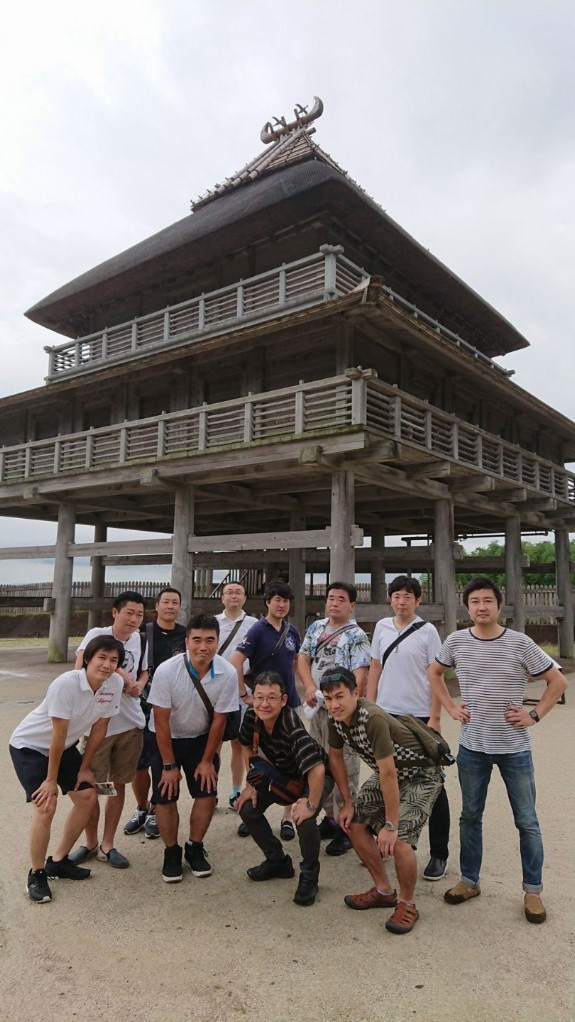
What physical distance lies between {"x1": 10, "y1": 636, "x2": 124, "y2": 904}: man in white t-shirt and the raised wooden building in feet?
20.9

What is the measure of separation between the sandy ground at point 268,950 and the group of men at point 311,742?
13 cm

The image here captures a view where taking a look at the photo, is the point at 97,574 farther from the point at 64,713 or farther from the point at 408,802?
the point at 408,802

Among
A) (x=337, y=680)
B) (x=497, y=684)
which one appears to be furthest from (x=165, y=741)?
(x=497, y=684)

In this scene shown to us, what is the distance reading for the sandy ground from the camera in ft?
8.33

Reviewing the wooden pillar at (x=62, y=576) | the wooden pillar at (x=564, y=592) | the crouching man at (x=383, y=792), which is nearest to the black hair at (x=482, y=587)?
the crouching man at (x=383, y=792)

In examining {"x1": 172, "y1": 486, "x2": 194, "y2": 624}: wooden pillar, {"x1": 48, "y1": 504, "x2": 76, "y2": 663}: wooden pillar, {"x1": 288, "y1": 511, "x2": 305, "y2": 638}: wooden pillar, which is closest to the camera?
{"x1": 172, "y1": 486, "x2": 194, "y2": 624}: wooden pillar

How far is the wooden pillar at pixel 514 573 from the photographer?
15.4 meters

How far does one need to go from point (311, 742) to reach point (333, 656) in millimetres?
818

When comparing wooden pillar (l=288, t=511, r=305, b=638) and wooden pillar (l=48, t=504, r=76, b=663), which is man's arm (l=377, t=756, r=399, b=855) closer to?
wooden pillar (l=288, t=511, r=305, b=638)

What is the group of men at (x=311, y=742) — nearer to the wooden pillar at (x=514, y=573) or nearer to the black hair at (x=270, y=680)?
the black hair at (x=270, y=680)

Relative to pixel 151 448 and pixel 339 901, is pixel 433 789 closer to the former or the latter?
pixel 339 901

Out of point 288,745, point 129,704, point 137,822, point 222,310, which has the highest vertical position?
point 222,310

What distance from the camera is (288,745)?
3785 mm

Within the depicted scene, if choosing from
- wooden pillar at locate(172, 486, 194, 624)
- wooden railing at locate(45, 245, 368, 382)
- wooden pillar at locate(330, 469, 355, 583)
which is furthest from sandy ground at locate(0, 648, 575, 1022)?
wooden railing at locate(45, 245, 368, 382)
